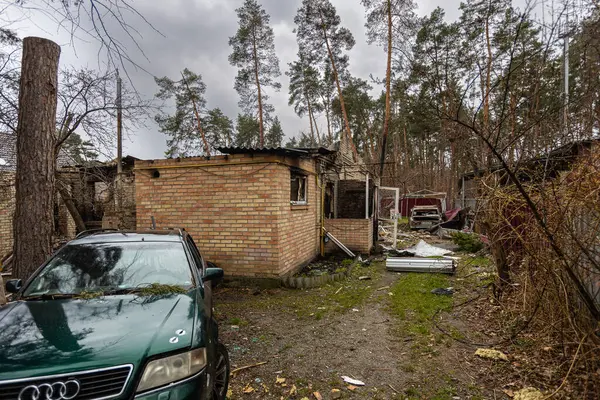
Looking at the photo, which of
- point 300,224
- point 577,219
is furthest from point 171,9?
point 300,224

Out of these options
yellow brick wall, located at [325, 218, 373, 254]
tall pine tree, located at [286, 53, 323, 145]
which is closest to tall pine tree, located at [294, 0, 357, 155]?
tall pine tree, located at [286, 53, 323, 145]

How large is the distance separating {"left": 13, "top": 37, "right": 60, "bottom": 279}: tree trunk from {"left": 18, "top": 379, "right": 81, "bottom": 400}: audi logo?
3302 mm

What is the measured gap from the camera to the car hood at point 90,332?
183cm

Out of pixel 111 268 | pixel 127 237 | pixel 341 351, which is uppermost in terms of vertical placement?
pixel 127 237

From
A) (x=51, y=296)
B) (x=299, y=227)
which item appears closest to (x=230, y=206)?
(x=299, y=227)

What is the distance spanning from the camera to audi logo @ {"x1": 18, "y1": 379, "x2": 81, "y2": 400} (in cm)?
172

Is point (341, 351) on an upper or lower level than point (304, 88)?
lower

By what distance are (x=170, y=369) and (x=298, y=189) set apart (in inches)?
240

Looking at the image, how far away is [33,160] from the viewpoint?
4.17 m

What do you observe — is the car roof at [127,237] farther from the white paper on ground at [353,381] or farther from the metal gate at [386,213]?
the metal gate at [386,213]

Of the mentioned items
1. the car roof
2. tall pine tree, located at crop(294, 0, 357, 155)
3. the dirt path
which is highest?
tall pine tree, located at crop(294, 0, 357, 155)

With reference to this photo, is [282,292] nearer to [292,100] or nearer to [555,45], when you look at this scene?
[555,45]

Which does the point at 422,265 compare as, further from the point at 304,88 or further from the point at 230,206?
the point at 304,88

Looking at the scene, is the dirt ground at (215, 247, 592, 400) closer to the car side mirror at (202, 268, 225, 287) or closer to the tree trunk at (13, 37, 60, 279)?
the car side mirror at (202, 268, 225, 287)
